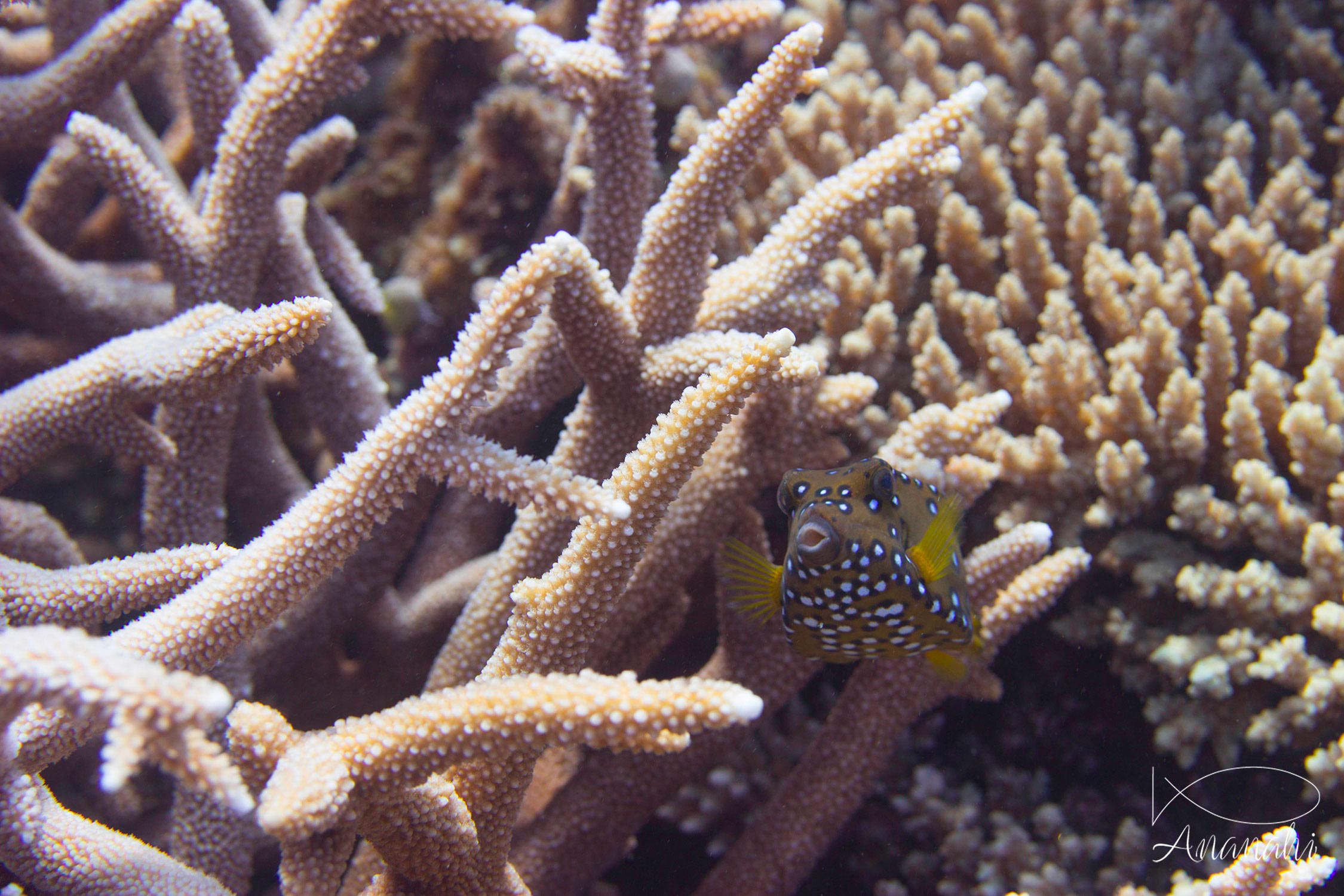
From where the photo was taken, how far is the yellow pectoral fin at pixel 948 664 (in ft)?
7.14

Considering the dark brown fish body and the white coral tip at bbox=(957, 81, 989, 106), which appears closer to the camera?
the dark brown fish body

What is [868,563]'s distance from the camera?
67.0 inches

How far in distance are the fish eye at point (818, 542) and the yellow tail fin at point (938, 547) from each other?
0.24m

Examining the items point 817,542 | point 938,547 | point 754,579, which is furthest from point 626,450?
point 938,547

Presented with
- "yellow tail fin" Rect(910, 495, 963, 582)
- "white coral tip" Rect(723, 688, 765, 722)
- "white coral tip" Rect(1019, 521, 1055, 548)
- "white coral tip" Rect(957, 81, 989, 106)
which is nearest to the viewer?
"white coral tip" Rect(723, 688, 765, 722)

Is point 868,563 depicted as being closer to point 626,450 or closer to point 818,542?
point 818,542

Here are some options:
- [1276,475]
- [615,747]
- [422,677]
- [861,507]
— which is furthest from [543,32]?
[1276,475]

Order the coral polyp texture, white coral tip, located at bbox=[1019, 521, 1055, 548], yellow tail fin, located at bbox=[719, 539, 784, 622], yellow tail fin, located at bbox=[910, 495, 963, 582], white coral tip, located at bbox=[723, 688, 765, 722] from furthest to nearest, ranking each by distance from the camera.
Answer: white coral tip, located at bbox=[1019, 521, 1055, 548], yellow tail fin, located at bbox=[719, 539, 784, 622], yellow tail fin, located at bbox=[910, 495, 963, 582], the coral polyp texture, white coral tip, located at bbox=[723, 688, 765, 722]

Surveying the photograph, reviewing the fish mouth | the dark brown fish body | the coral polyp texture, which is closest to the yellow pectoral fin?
the coral polyp texture

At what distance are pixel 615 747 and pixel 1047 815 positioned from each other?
1958mm

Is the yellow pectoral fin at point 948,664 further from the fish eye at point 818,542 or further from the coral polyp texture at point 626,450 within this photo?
the fish eye at point 818,542

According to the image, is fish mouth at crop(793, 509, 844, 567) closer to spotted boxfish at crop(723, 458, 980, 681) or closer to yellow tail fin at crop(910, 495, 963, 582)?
spotted boxfish at crop(723, 458, 980, 681)

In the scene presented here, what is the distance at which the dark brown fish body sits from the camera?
5.56ft

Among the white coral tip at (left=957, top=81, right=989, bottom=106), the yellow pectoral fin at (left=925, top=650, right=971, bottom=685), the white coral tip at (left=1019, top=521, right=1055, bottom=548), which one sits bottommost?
the yellow pectoral fin at (left=925, top=650, right=971, bottom=685)
